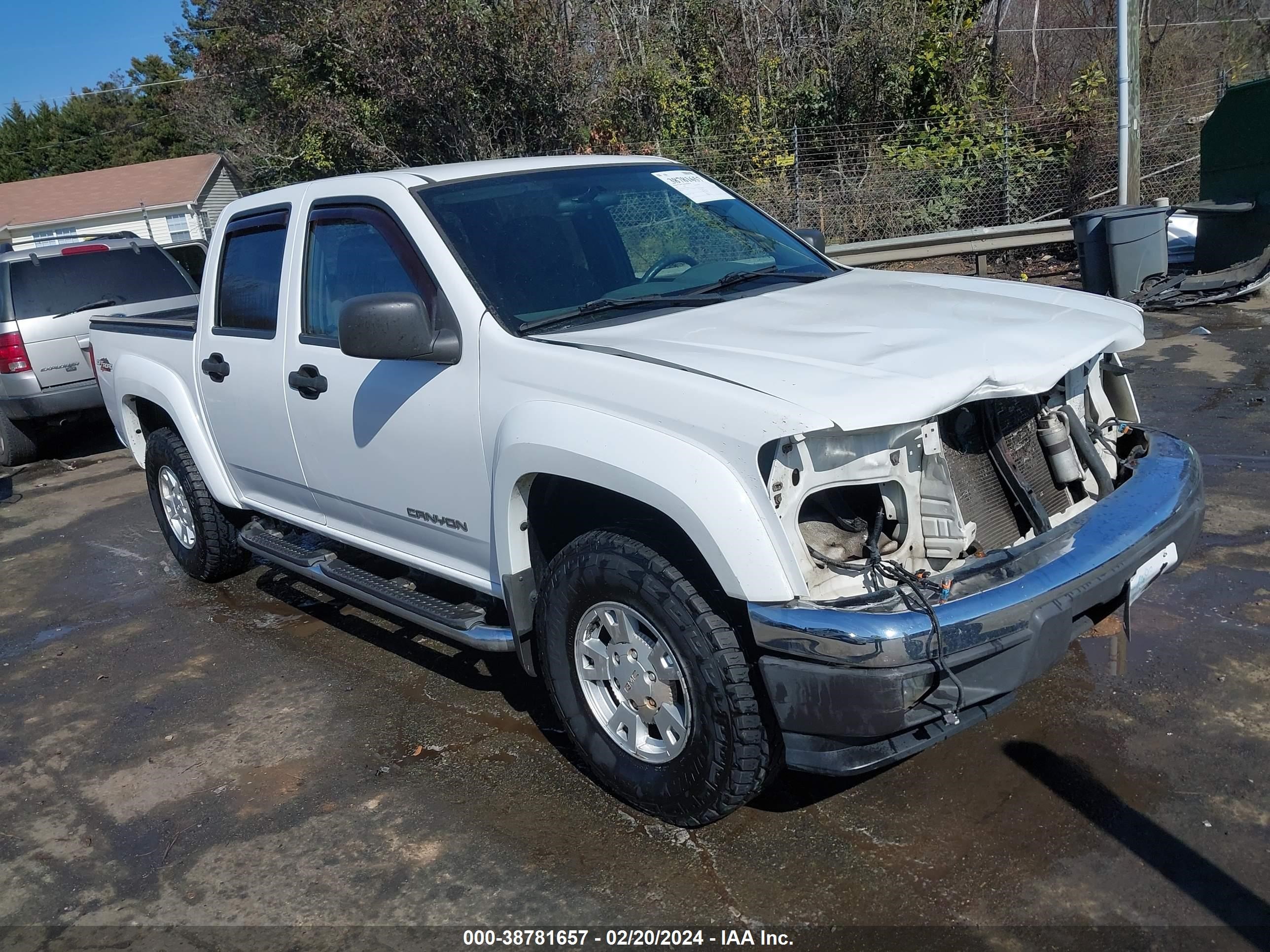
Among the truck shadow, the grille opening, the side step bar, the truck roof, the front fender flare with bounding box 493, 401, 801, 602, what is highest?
the truck roof

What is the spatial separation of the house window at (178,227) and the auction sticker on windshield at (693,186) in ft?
135

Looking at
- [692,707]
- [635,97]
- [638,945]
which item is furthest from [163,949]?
[635,97]

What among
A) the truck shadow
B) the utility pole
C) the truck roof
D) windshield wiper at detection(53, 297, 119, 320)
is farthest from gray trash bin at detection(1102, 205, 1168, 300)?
windshield wiper at detection(53, 297, 119, 320)

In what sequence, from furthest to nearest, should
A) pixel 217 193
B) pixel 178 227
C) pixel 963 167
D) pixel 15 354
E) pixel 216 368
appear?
pixel 217 193, pixel 178 227, pixel 963 167, pixel 15 354, pixel 216 368

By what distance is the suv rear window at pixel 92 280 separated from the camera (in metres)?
9.51

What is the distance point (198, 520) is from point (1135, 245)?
8.63m

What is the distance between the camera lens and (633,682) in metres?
3.34

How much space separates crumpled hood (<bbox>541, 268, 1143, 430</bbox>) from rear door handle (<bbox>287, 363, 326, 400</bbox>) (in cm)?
122

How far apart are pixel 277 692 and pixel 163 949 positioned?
1.68 m

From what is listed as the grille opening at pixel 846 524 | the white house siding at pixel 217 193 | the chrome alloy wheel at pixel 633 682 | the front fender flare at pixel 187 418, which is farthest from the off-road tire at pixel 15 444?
the white house siding at pixel 217 193

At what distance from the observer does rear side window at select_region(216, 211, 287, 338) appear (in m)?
4.74

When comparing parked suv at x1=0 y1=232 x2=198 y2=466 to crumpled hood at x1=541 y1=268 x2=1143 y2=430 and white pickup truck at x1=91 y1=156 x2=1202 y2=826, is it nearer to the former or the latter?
white pickup truck at x1=91 y1=156 x2=1202 y2=826

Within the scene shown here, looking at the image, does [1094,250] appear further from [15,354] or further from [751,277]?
[15,354]

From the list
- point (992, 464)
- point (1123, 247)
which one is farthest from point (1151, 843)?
point (1123, 247)
